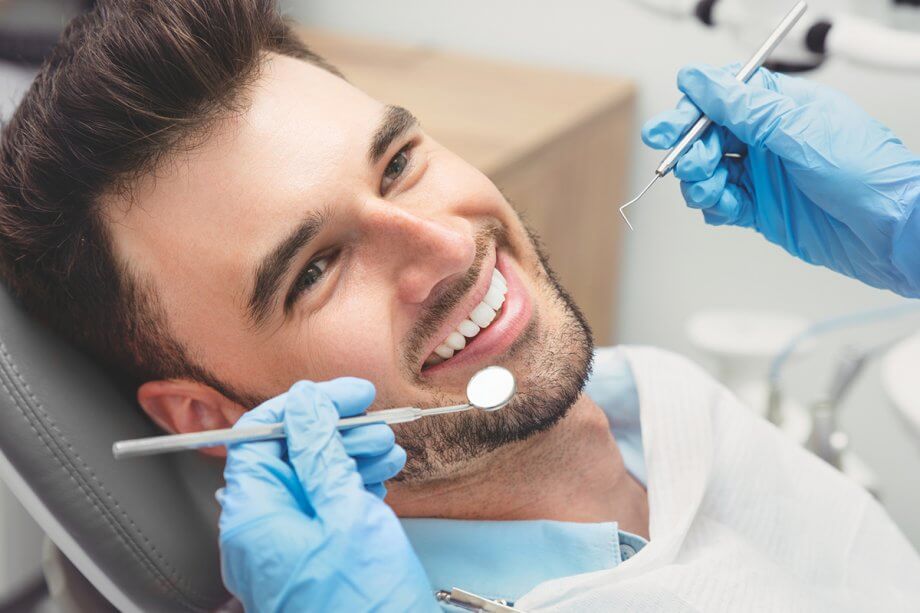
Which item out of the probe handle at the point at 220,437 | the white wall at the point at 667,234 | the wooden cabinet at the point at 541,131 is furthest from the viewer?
the white wall at the point at 667,234

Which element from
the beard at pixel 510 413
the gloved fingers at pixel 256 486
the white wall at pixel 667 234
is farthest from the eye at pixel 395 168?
the white wall at pixel 667 234

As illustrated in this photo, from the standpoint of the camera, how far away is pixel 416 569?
737mm

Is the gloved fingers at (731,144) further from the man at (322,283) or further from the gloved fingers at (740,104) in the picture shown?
the man at (322,283)

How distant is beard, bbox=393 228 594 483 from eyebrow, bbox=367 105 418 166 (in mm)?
143

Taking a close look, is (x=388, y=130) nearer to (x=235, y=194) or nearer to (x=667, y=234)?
(x=235, y=194)

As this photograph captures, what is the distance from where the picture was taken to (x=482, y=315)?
0.98 metres

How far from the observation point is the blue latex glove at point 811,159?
959 millimetres

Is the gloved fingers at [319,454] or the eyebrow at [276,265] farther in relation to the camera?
the eyebrow at [276,265]

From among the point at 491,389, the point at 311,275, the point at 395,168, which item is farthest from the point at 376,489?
the point at 395,168

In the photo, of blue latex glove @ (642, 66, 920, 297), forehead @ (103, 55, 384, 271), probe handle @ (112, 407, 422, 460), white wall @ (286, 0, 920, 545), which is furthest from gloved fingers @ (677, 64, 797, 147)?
white wall @ (286, 0, 920, 545)

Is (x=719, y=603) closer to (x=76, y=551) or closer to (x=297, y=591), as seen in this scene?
(x=297, y=591)

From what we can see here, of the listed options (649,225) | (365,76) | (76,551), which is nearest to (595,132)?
(649,225)

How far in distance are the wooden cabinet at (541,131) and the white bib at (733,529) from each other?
1.68ft

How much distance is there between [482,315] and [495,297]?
3 centimetres
